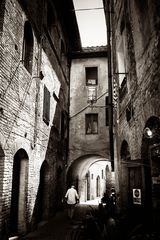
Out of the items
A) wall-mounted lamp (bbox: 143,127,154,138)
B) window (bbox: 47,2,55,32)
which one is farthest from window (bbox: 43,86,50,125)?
wall-mounted lamp (bbox: 143,127,154,138)

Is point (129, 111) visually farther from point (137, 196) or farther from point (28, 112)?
point (28, 112)

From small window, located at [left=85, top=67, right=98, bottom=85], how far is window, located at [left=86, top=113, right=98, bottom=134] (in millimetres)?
2356

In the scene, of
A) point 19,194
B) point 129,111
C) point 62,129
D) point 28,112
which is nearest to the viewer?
point 129,111

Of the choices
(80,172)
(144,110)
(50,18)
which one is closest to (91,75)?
(50,18)

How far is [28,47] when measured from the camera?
351 inches

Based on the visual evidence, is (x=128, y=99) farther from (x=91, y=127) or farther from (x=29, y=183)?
(x=91, y=127)

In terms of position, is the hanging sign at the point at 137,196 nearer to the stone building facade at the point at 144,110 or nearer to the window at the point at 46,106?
the stone building facade at the point at 144,110

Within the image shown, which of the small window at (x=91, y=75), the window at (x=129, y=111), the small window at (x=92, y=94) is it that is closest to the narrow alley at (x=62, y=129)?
the window at (x=129, y=111)

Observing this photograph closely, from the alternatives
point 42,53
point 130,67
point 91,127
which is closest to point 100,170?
point 91,127

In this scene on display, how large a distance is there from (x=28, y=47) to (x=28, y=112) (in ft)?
7.80

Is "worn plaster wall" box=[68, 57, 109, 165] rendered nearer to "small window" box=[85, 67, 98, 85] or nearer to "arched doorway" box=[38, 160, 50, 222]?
"small window" box=[85, 67, 98, 85]

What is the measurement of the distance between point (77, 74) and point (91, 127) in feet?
12.3

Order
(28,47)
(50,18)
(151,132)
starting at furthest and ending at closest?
(50,18) → (28,47) → (151,132)

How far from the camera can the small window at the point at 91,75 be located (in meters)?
17.2
